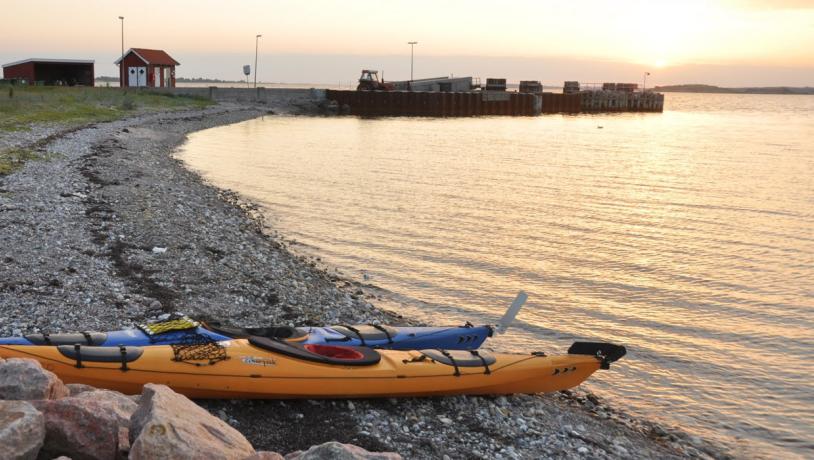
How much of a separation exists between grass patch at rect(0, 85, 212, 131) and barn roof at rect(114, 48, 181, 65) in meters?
5.59

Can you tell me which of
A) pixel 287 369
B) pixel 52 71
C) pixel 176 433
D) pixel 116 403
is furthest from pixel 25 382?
pixel 52 71

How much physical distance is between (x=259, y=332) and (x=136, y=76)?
223ft

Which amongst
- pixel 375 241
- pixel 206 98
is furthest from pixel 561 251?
pixel 206 98

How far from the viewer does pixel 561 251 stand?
18.1m

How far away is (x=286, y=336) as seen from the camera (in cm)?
829

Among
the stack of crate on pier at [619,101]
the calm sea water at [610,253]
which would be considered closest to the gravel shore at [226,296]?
the calm sea water at [610,253]

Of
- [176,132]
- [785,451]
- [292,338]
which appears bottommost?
[785,451]

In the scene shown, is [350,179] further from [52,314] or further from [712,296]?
[52,314]

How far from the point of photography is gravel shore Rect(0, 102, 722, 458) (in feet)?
24.0

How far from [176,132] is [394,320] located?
119 feet

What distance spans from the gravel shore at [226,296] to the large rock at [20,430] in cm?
256

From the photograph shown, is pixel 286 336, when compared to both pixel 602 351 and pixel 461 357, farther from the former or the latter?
pixel 602 351

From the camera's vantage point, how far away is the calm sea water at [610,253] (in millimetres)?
10297

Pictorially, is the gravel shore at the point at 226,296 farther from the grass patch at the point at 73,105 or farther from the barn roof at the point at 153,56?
the barn roof at the point at 153,56
